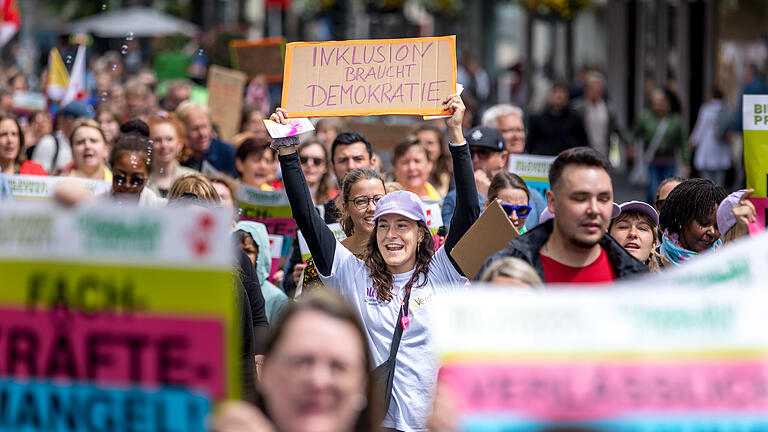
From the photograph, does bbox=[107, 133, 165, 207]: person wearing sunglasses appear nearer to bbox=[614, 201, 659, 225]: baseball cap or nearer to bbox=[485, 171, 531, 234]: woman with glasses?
bbox=[485, 171, 531, 234]: woman with glasses

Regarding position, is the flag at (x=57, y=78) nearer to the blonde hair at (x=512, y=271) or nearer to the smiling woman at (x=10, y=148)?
the smiling woman at (x=10, y=148)

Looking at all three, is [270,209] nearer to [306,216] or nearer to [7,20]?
[306,216]

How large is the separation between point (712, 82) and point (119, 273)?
1829cm

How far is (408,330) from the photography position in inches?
195

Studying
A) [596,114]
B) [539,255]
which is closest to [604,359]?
[539,255]

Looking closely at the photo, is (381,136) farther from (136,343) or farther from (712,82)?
(712,82)

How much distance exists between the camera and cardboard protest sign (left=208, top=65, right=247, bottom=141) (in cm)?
1270

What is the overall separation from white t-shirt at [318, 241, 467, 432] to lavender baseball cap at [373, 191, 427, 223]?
0.20 meters

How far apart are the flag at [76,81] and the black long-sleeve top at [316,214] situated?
8216mm

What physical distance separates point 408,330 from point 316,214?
2.38ft

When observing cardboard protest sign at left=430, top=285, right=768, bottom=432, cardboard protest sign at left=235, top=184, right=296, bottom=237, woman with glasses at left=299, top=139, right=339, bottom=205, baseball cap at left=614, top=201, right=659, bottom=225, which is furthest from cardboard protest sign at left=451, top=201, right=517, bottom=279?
woman with glasses at left=299, top=139, right=339, bottom=205

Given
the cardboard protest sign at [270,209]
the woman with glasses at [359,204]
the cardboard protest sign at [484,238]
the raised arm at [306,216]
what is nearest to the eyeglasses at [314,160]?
the cardboard protest sign at [270,209]

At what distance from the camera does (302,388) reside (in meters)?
2.89

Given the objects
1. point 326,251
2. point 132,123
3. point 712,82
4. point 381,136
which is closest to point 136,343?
point 326,251
